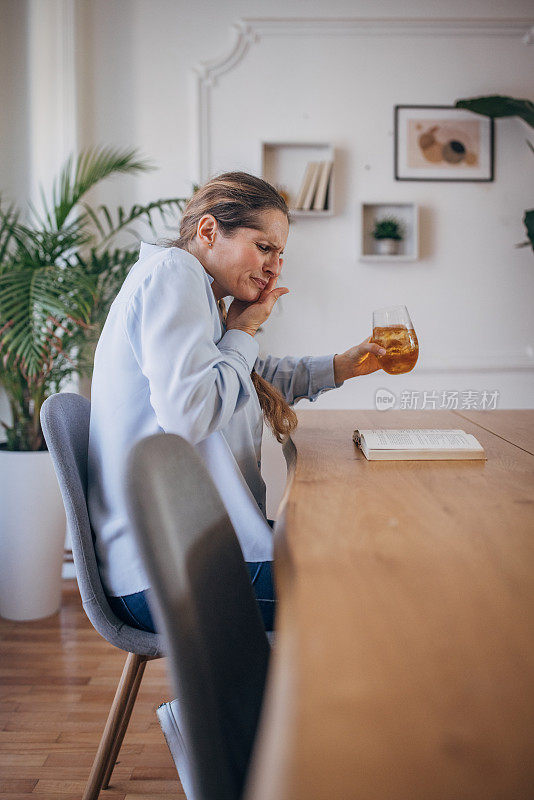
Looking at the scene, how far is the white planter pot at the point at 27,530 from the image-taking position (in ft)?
7.62

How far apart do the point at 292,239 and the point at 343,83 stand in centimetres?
72

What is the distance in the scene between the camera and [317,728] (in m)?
0.35

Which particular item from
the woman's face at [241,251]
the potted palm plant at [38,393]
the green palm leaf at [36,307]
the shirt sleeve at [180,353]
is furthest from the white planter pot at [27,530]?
the shirt sleeve at [180,353]

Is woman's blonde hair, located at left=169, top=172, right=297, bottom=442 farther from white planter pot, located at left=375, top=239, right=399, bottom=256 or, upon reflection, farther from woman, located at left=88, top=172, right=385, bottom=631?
white planter pot, located at left=375, top=239, right=399, bottom=256

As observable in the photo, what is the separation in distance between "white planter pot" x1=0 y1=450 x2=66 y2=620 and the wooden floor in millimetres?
86

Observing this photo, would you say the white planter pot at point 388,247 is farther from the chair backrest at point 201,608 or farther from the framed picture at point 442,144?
the chair backrest at point 201,608

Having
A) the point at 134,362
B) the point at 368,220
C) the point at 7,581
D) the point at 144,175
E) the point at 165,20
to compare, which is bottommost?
the point at 7,581

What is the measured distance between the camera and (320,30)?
Result: 9.71ft

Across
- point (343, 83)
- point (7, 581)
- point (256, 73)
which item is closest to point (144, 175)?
point (256, 73)

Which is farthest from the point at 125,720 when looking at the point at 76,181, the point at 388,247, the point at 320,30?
the point at 320,30

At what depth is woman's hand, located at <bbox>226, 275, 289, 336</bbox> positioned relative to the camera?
131 centimetres

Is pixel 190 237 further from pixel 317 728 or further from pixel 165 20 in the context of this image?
pixel 165 20

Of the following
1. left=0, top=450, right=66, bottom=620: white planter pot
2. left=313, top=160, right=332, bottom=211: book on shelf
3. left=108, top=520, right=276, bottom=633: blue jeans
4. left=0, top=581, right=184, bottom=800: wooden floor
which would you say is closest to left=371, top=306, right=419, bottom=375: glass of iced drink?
left=108, top=520, right=276, bottom=633: blue jeans

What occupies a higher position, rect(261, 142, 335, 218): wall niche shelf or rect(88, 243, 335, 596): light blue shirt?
rect(261, 142, 335, 218): wall niche shelf
